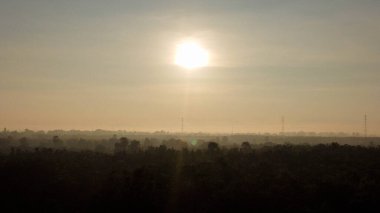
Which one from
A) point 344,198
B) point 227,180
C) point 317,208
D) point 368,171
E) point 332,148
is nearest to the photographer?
point 317,208

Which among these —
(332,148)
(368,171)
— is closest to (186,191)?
(368,171)

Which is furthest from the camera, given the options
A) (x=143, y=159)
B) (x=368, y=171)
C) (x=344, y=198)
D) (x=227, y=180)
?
(x=143, y=159)

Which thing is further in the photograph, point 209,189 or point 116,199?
point 209,189

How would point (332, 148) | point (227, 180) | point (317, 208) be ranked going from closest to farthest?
point (317, 208) < point (227, 180) < point (332, 148)

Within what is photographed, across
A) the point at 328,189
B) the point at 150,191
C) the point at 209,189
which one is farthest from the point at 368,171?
the point at 150,191

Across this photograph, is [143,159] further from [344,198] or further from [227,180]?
[344,198]

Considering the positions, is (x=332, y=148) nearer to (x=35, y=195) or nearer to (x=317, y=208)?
(x=317, y=208)

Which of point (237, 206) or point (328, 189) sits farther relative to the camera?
point (328, 189)

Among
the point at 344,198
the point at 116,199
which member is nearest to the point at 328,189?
the point at 344,198

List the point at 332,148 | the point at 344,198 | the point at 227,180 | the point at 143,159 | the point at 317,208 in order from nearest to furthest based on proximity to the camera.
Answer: the point at 317,208 → the point at 344,198 → the point at 227,180 → the point at 143,159 → the point at 332,148
